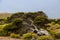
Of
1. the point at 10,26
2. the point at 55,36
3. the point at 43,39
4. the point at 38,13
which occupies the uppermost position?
the point at 38,13

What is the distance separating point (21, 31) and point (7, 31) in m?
2.24

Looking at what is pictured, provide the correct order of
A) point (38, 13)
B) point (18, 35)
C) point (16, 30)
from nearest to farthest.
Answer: point (18, 35) → point (16, 30) → point (38, 13)

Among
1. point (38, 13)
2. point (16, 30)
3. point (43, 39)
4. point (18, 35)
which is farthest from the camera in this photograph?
point (38, 13)

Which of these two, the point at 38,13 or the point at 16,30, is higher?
the point at 38,13

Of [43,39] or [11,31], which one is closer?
[43,39]

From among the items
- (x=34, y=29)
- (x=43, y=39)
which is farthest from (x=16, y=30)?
(x=43, y=39)

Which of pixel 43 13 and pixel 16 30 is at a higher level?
pixel 43 13

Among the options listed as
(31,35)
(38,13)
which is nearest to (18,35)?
(31,35)

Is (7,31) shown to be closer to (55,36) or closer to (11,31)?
(11,31)

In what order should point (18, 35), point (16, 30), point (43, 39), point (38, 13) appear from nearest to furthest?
point (43, 39)
point (18, 35)
point (16, 30)
point (38, 13)

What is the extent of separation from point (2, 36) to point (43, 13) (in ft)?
54.7

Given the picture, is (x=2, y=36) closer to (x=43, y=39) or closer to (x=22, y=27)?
(x=22, y=27)

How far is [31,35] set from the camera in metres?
25.0

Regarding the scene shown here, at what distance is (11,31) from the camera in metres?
30.6
